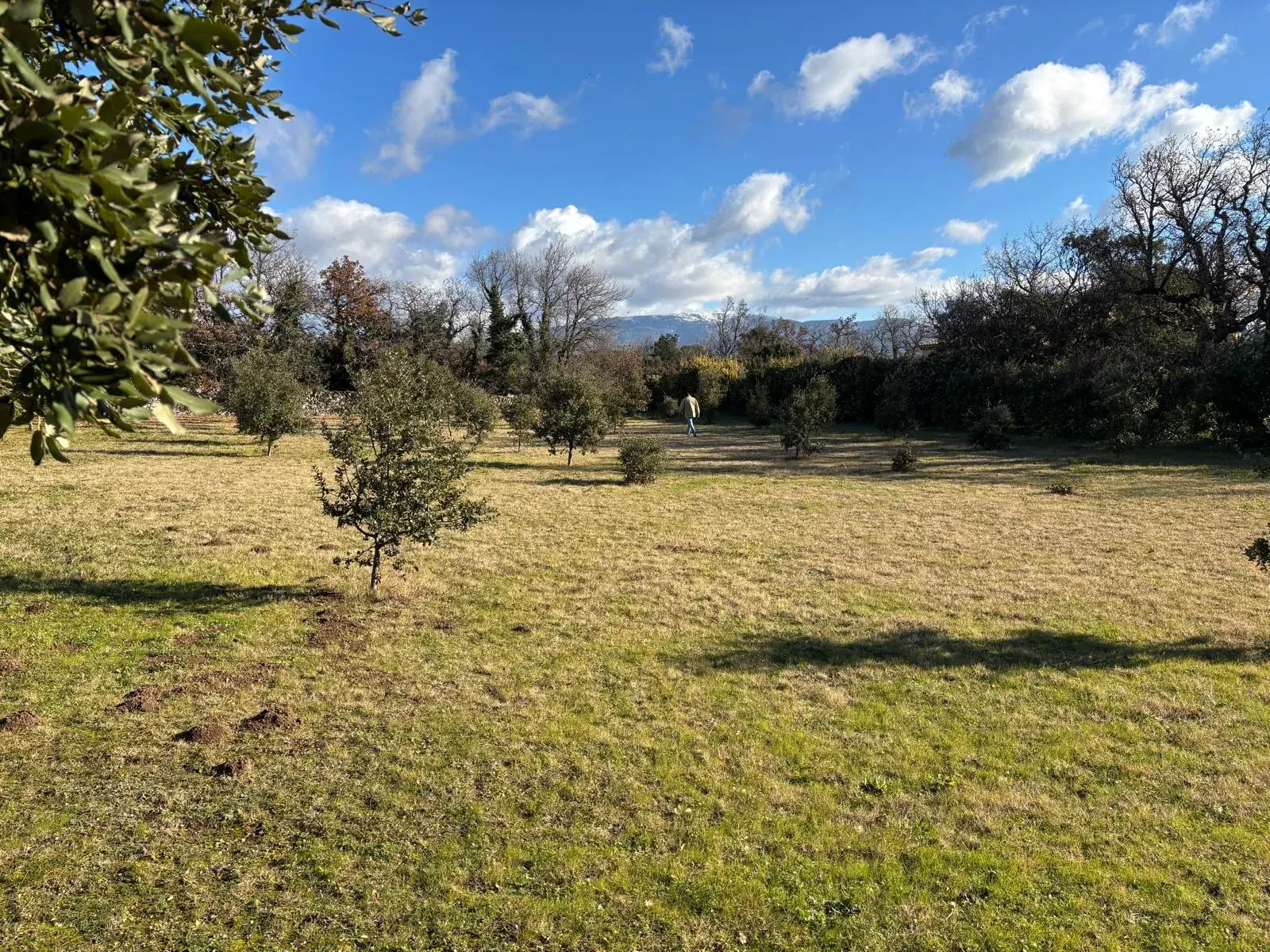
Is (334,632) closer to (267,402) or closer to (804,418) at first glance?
(267,402)

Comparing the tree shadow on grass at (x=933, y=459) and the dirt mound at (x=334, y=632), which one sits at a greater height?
the tree shadow on grass at (x=933, y=459)

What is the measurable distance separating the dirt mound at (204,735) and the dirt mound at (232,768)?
359mm

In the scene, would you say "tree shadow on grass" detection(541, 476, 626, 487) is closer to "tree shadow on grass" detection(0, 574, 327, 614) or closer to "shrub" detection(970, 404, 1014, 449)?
"tree shadow on grass" detection(0, 574, 327, 614)

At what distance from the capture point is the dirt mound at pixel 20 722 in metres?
4.61

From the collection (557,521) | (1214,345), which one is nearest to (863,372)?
(1214,345)

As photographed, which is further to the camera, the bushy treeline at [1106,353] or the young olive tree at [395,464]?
the bushy treeline at [1106,353]

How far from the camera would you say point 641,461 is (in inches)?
650

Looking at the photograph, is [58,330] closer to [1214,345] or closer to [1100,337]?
[1214,345]

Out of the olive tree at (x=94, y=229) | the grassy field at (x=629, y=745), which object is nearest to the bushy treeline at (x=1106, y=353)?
the grassy field at (x=629, y=745)

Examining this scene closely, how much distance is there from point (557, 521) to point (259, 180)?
1005 centimetres

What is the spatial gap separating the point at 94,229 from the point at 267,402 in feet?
64.4

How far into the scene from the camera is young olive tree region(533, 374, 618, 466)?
1872 cm

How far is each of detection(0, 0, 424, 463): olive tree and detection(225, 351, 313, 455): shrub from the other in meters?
19.0

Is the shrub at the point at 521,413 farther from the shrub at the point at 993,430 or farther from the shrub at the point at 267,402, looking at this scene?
the shrub at the point at 993,430
